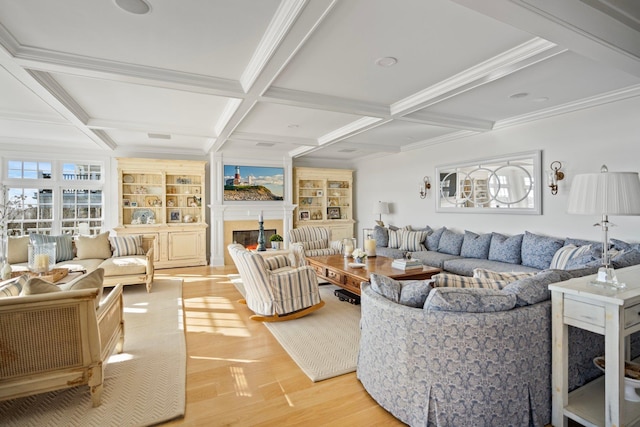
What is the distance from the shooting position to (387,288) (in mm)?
2250

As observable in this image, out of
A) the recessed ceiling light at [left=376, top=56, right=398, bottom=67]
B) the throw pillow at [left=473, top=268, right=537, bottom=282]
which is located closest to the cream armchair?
the throw pillow at [left=473, top=268, right=537, bottom=282]

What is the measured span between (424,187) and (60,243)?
650 centimetres

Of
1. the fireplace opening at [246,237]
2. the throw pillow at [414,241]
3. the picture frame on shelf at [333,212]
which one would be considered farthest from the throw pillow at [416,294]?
the picture frame on shelf at [333,212]

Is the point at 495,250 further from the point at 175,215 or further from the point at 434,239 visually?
the point at 175,215

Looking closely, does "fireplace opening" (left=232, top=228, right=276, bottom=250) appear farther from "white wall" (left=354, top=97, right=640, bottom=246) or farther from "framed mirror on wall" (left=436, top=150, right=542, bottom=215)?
"framed mirror on wall" (left=436, top=150, right=542, bottom=215)

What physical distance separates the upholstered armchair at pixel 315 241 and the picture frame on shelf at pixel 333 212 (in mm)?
2634

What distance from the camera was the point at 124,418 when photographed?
2.10 meters

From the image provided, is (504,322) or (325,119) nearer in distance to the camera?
(504,322)

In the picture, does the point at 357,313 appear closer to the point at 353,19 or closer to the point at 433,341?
the point at 433,341

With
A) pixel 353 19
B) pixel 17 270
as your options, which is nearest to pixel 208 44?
pixel 353 19

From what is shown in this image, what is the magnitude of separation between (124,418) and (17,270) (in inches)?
127

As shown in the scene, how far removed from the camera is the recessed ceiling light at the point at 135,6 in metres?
2.12

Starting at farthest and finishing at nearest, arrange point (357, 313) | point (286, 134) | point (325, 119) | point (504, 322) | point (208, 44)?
point (286, 134), point (325, 119), point (357, 313), point (208, 44), point (504, 322)

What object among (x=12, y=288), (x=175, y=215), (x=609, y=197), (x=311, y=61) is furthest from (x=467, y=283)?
(x=175, y=215)
